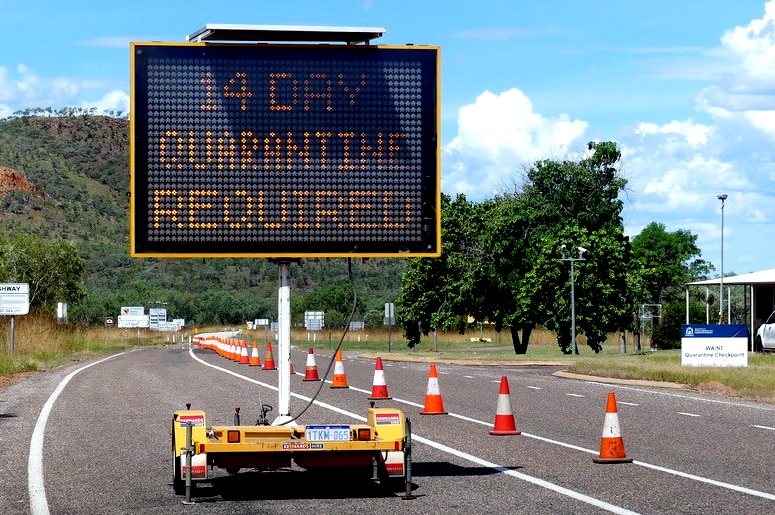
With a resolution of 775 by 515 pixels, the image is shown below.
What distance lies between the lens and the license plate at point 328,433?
436 inches

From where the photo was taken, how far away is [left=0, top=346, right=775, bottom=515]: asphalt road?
11.0 m

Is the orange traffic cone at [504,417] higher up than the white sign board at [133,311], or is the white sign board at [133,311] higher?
the white sign board at [133,311]

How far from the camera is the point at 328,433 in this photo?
36.6 ft

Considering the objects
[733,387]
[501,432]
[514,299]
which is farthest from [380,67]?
[514,299]

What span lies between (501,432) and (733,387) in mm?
13158

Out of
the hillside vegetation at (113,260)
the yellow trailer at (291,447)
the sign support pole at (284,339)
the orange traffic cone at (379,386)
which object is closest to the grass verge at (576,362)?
the orange traffic cone at (379,386)

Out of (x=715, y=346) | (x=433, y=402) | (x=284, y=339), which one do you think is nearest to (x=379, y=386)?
(x=433, y=402)

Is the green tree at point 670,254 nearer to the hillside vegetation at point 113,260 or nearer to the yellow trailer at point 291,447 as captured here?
the hillside vegetation at point 113,260

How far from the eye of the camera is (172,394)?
25719 mm

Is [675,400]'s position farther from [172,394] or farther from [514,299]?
[514,299]

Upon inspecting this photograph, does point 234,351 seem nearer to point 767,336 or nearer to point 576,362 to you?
point 576,362

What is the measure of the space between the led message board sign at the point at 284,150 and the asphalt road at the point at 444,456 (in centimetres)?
222

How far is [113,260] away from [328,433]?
136325 millimetres

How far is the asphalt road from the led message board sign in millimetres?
2223
